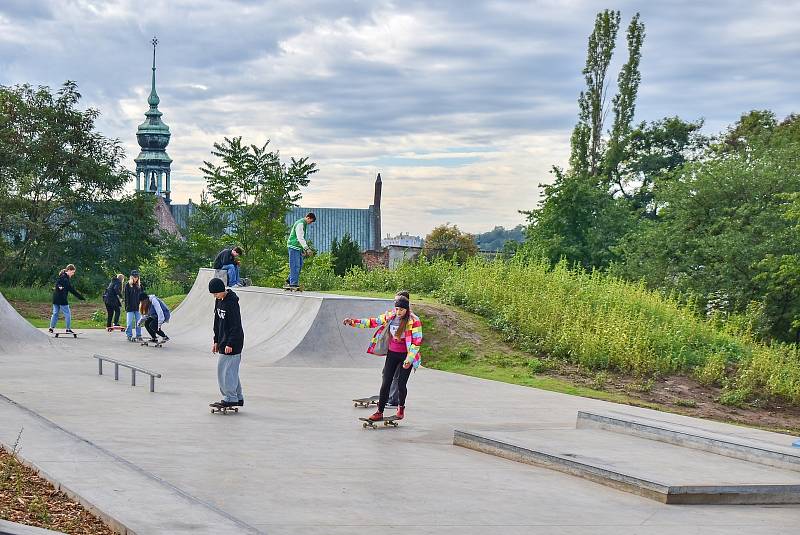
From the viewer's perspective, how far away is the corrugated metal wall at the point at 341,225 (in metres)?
103

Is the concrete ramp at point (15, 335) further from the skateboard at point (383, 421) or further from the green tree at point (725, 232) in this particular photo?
the green tree at point (725, 232)

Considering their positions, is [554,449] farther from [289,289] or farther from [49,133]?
[49,133]

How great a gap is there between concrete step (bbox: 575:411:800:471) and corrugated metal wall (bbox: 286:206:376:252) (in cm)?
9184

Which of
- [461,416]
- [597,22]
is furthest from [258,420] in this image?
[597,22]

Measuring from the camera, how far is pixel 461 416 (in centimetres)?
1214

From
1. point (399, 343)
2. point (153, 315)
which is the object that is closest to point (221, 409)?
point (399, 343)

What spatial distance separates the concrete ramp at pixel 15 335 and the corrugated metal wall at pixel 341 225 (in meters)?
82.6

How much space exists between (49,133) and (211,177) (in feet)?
25.8

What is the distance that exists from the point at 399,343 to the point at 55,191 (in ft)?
115

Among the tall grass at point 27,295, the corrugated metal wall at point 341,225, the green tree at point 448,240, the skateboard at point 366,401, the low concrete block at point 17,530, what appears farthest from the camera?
the corrugated metal wall at point 341,225

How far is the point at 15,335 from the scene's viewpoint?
18984 mm

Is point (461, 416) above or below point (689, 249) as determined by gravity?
below

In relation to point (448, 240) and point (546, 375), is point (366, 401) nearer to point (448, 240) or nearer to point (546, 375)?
point (546, 375)

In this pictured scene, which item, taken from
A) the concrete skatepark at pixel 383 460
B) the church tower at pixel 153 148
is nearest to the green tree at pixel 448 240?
the church tower at pixel 153 148
